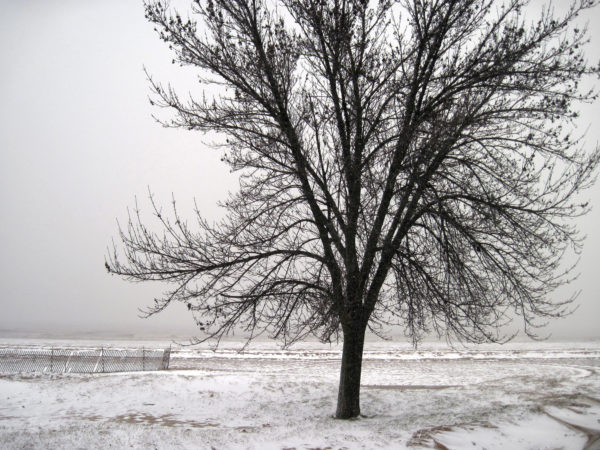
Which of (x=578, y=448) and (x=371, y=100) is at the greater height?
(x=371, y=100)

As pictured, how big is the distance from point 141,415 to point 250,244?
18.6ft

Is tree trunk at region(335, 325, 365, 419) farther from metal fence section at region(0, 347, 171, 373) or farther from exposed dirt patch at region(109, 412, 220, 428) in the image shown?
metal fence section at region(0, 347, 171, 373)

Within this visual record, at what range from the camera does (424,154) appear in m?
8.50

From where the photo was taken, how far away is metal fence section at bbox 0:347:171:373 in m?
20.9

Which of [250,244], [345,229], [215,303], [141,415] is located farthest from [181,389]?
[345,229]

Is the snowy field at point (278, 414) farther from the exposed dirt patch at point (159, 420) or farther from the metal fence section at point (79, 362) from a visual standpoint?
the metal fence section at point (79, 362)

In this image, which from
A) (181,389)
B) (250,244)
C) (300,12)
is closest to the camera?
(250,244)

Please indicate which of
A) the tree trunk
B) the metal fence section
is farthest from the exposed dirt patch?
the metal fence section

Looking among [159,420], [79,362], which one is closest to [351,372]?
[159,420]

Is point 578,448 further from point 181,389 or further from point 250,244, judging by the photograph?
point 181,389

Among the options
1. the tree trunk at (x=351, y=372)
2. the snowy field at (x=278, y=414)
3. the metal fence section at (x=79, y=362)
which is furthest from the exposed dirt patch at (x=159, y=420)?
the metal fence section at (x=79, y=362)

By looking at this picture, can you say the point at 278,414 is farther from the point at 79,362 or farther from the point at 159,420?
the point at 79,362

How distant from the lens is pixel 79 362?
860 inches

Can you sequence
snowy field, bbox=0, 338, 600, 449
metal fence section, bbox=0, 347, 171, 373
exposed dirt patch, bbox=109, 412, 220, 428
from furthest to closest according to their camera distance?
metal fence section, bbox=0, 347, 171, 373 < exposed dirt patch, bbox=109, 412, 220, 428 < snowy field, bbox=0, 338, 600, 449
